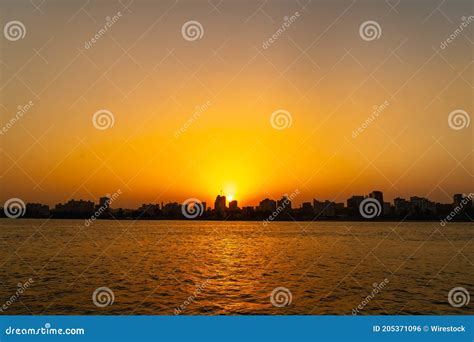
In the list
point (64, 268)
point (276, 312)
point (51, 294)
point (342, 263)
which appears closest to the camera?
point (276, 312)

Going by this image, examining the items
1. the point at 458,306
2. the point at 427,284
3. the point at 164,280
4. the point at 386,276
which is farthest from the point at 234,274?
the point at 458,306

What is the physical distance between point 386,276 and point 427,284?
3722mm

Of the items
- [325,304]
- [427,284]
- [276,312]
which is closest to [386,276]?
[427,284]

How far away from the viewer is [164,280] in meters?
24.4

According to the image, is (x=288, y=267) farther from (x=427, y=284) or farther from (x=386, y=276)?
(x=427, y=284)

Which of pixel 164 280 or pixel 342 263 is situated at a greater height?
pixel 342 263

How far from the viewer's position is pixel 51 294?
1975 cm

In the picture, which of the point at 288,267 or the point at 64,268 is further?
the point at 288,267

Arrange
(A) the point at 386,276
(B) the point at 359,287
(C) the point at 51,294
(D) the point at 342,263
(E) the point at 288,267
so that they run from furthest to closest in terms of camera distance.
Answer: (D) the point at 342,263, (E) the point at 288,267, (A) the point at 386,276, (B) the point at 359,287, (C) the point at 51,294

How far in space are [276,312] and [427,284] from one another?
40.8ft

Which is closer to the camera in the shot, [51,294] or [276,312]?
[276,312]

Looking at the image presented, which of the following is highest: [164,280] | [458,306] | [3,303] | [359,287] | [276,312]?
[458,306]

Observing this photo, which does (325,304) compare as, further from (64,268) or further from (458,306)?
(64,268)

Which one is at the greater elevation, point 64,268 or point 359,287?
point 359,287
